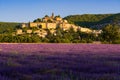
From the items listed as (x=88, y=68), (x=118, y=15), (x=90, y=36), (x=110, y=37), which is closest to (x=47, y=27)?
(x=118, y=15)

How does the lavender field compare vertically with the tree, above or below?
above

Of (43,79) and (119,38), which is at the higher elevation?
(43,79)

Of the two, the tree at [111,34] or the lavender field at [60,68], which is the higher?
A: the lavender field at [60,68]

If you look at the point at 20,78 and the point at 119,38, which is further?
the point at 119,38

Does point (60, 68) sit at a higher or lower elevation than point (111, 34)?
higher

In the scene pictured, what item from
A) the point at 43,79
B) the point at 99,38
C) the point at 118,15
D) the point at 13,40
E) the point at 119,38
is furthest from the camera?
the point at 118,15

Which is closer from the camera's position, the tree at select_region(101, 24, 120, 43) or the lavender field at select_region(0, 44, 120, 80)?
the lavender field at select_region(0, 44, 120, 80)

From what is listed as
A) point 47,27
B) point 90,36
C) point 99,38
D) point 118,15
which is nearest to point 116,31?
point 99,38

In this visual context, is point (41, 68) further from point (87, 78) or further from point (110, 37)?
point (110, 37)

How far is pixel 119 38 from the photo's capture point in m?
76.5

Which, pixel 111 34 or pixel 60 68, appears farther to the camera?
pixel 111 34

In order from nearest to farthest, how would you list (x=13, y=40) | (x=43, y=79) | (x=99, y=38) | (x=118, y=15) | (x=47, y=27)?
(x=43, y=79)
(x=13, y=40)
(x=99, y=38)
(x=47, y=27)
(x=118, y=15)

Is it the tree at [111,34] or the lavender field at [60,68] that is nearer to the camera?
the lavender field at [60,68]

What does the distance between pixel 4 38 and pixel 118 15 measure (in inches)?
5170
